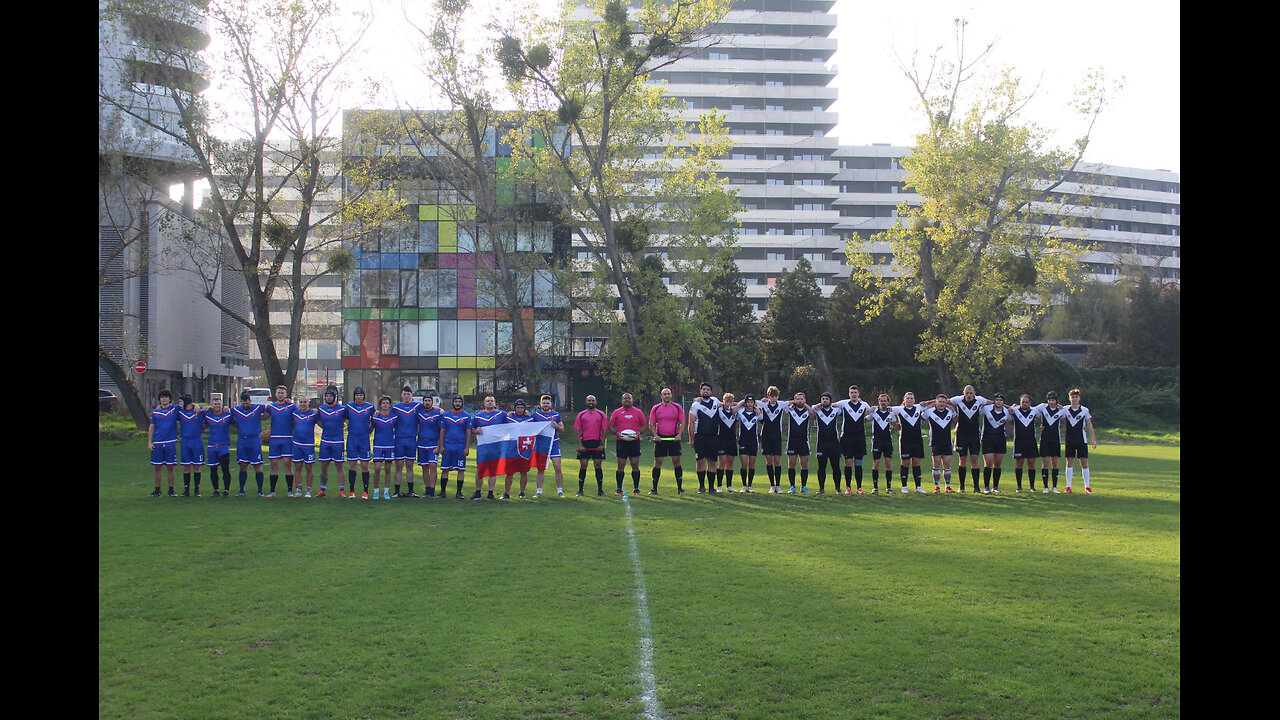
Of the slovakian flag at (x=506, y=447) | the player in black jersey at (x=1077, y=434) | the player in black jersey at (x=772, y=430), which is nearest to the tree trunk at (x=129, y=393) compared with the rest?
the slovakian flag at (x=506, y=447)

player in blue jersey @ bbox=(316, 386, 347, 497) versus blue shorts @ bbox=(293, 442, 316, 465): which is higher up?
player in blue jersey @ bbox=(316, 386, 347, 497)

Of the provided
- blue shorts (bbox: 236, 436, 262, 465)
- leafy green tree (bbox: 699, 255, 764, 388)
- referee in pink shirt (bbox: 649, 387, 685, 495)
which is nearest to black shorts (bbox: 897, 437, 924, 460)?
referee in pink shirt (bbox: 649, 387, 685, 495)

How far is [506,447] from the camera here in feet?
56.1

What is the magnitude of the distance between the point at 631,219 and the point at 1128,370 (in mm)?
29284

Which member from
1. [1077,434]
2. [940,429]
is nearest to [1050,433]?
[1077,434]

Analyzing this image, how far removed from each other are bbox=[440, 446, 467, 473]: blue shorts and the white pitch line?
758 cm

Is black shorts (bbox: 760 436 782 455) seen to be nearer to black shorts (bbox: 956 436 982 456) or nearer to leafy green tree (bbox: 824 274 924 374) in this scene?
black shorts (bbox: 956 436 982 456)

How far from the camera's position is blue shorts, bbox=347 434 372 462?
57.1 feet

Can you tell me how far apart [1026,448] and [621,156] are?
82.9 feet

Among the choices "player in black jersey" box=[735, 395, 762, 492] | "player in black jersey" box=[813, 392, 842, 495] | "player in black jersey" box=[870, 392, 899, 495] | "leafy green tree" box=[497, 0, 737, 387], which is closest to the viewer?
A: "player in black jersey" box=[870, 392, 899, 495]

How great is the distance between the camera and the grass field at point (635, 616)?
5676 millimetres

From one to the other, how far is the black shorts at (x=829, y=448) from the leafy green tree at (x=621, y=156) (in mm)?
18155

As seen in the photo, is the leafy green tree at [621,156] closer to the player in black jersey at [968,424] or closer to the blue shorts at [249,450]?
the player in black jersey at [968,424]

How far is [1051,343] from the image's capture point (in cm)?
5269
